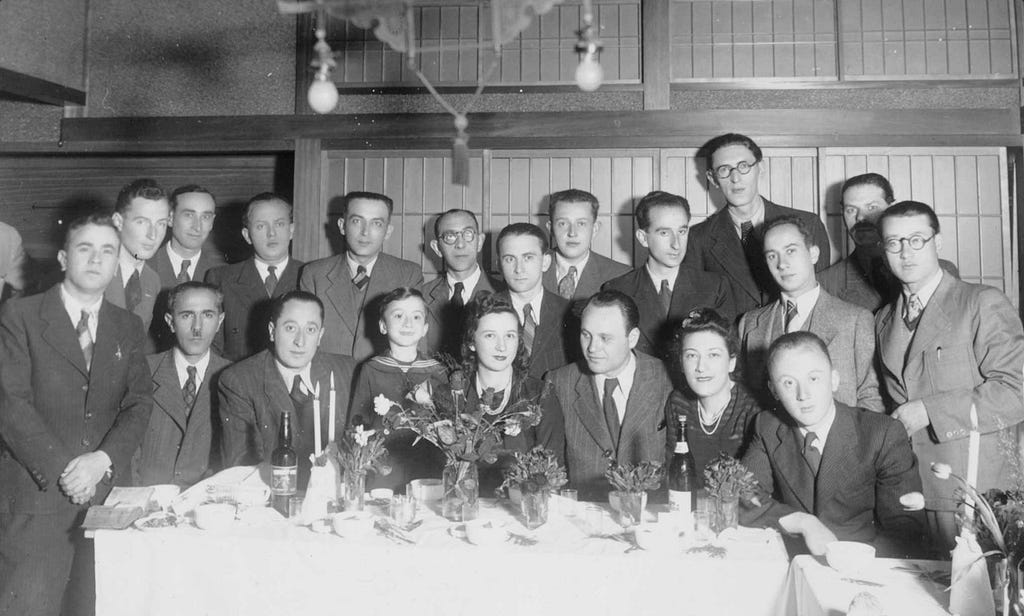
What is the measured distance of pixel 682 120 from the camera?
4.89 metres

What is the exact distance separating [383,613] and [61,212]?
14.7 ft

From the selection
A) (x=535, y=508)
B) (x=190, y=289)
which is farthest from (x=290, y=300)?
(x=535, y=508)

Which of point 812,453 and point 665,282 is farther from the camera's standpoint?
point 665,282

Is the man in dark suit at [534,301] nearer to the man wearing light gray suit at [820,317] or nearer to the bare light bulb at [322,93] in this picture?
the man wearing light gray suit at [820,317]

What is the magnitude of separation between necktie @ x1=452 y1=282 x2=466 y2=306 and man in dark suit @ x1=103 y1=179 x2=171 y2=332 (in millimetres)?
1477

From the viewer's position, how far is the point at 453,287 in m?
4.32

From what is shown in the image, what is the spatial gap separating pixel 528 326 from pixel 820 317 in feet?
4.21

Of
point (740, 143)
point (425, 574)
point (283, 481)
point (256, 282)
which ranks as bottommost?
point (425, 574)

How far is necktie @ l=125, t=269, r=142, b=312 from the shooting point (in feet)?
13.6

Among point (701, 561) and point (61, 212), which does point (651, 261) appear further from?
point (61, 212)

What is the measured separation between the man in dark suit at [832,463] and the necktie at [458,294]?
5.76ft

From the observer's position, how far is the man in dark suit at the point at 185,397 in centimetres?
376

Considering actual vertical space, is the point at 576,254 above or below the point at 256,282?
above

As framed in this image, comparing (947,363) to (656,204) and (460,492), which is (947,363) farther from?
(460,492)
